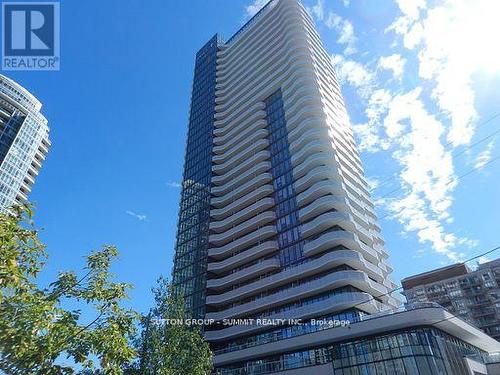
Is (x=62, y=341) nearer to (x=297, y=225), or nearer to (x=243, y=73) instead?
(x=297, y=225)

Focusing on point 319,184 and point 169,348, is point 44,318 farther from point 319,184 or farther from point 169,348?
point 319,184

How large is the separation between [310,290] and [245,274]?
1327 cm

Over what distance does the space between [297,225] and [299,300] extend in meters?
11.5

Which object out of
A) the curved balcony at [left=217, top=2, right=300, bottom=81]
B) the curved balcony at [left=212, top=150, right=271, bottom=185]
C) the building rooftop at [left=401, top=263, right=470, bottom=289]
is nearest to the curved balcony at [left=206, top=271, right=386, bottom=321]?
the curved balcony at [left=212, top=150, right=271, bottom=185]

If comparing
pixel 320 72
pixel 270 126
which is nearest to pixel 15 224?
pixel 270 126

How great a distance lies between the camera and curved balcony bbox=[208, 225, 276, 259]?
5862cm

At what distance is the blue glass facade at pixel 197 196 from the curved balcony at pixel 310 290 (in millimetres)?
8699

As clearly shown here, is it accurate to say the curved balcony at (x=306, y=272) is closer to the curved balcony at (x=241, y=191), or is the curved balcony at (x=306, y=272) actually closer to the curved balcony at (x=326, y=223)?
the curved balcony at (x=326, y=223)

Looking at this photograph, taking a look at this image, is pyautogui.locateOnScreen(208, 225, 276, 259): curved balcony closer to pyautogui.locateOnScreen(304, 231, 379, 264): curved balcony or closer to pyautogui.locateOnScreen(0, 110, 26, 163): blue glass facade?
pyautogui.locateOnScreen(304, 231, 379, 264): curved balcony

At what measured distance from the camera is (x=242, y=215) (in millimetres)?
64000

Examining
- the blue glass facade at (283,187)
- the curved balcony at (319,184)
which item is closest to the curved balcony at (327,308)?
the blue glass facade at (283,187)

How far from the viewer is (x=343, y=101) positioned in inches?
3091

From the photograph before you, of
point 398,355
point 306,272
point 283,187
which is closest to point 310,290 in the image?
point 306,272

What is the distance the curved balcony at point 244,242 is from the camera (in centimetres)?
5862
